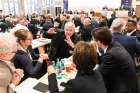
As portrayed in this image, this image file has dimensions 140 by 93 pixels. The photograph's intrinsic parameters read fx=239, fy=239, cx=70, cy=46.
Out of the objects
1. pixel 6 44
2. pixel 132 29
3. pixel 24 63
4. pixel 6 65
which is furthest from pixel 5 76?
pixel 132 29

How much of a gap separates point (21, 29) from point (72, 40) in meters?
1.80

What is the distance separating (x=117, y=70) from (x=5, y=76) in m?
1.53

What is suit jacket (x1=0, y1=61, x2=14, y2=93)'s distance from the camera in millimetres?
2022

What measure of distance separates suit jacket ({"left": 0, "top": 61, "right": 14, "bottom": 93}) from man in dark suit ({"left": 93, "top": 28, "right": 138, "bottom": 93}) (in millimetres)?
1325

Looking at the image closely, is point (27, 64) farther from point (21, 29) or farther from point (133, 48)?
point (133, 48)

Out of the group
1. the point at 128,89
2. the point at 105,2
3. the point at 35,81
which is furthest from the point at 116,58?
the point at 105,2

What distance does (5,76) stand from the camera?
203cm

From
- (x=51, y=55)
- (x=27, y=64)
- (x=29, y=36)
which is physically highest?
(x=29, y=36)

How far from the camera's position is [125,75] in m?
3.07

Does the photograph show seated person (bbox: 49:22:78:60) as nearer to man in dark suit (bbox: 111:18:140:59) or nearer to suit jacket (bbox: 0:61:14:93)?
man in dark suit (bbox: 111:18:140:59)

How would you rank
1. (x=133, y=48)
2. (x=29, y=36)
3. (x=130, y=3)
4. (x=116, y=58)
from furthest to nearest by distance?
(x=130, y=3)
(x=133, y=48)
(x=29, y=36)
(x=116, y=58)

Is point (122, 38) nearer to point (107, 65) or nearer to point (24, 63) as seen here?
point (107, 65)

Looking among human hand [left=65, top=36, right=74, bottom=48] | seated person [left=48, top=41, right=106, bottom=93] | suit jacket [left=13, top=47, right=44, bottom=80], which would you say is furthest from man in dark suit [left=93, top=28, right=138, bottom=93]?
human hand [left=65, top=36, right=74, bottom=48]

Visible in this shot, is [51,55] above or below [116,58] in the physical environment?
below
